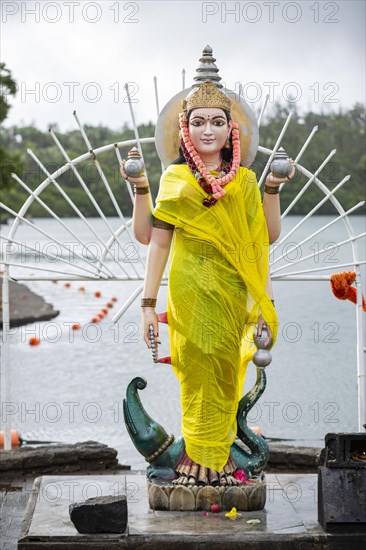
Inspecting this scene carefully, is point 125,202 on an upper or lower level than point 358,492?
upper

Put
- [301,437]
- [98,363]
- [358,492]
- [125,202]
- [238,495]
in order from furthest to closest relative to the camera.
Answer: [125,202]
[98,363]
[301,437]
[238,495]
[358,492]

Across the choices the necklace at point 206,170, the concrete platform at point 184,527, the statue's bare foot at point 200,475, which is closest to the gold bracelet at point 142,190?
the necklace at point 206,170

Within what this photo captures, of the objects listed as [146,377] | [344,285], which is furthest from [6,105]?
[344,285]

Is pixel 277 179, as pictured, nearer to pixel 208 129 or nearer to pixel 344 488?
pixel 208 129

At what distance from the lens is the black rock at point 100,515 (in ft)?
17.2

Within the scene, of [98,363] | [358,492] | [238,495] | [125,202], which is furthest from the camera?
[125,202]

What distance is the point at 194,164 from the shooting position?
573 cm

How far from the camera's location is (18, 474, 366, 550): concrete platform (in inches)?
205

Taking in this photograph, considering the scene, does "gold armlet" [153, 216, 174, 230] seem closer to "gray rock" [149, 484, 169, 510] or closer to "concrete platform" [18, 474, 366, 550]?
"gray rock" [149, 484, 169, 510]

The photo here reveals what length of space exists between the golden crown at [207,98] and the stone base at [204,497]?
6.75 feet

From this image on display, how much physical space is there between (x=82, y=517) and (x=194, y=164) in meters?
1.95

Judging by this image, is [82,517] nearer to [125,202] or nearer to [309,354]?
[309,354]

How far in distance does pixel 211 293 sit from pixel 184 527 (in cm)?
123

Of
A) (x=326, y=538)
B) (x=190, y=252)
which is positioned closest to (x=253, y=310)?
(x=190, y=252)
